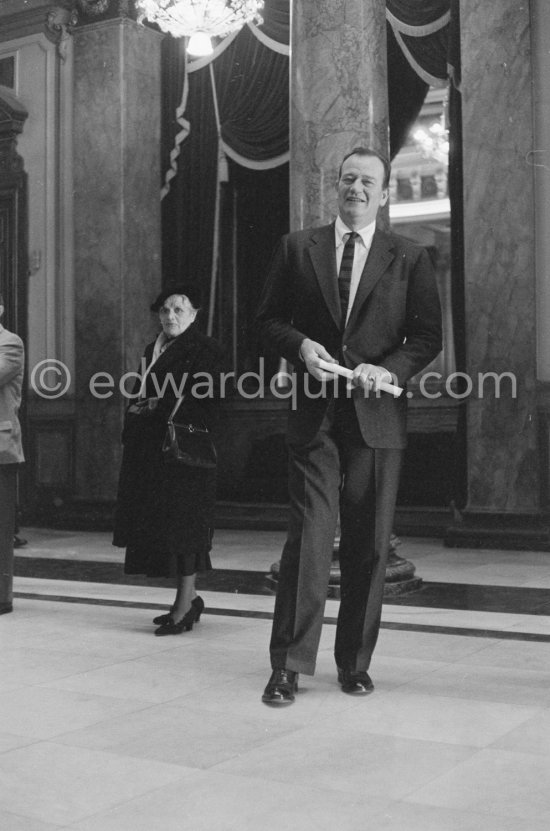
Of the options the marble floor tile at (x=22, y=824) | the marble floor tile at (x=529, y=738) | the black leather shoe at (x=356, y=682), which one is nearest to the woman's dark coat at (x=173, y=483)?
the black leather shoe at (x=356, y=682)

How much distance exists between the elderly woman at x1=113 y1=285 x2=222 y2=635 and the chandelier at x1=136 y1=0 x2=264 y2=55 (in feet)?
14.4

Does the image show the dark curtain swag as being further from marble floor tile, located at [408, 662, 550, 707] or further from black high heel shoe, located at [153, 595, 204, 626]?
marble floor tile, located at [408, 662, 550, 707]

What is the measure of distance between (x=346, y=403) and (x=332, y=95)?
2.83 m

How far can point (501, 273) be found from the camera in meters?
8.02

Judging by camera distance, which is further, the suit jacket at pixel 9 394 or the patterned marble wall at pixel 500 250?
the patterned marble wall at pixel 500 250

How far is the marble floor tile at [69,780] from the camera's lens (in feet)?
8.27

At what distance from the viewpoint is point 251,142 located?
9781 mm

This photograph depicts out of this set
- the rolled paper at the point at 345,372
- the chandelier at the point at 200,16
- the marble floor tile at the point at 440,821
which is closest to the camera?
the marble floor tile at the point at 440,821

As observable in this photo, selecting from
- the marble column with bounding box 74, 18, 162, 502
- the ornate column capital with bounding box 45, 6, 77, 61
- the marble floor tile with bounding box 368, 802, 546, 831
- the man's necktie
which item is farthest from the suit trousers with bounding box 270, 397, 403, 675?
the ornate column capital with bounding box 45, 6, 77, 61

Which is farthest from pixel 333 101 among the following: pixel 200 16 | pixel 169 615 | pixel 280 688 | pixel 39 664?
pixel 280 688

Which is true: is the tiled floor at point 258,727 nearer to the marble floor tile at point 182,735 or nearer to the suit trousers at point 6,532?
the marble floor tile at point 182,735

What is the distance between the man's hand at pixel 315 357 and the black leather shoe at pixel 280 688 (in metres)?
0.91

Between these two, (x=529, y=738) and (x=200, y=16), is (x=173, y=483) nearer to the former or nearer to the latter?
(x=529, y=738)

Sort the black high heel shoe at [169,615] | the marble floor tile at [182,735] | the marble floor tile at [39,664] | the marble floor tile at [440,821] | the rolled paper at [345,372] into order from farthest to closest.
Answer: the black high heel shoe at [169,615] → the marble floor tile at [39,664] → the rolled paper at [345,372] → the marble floor tile at [182,735] → the marble floor tile at [440,821]
